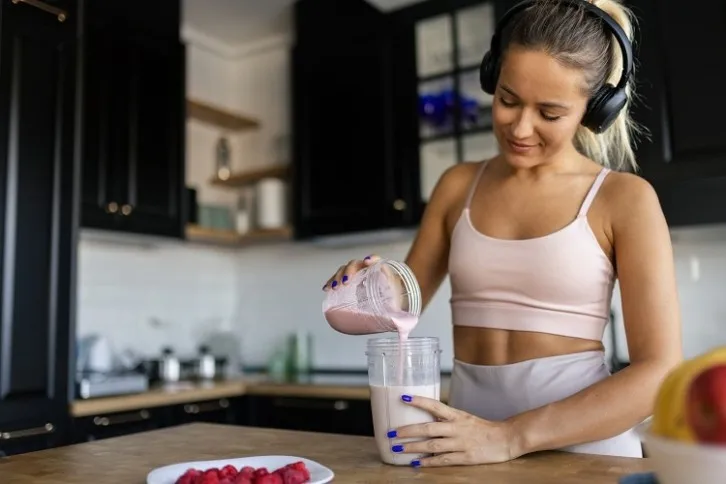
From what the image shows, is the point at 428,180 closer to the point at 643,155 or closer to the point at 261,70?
the point at 643,155

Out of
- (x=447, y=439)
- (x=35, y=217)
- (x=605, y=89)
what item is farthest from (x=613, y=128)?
(x=35, y=217)

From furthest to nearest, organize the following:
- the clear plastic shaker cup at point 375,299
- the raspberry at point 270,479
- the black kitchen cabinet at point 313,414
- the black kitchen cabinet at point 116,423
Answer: the black kitchen cabinet at point 313,414 < the black kitchen cabinet at point 116,423 < the clear plastic shaker cup at point 375,299 < the raspberry at point 270,479

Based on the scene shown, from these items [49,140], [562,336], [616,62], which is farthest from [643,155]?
[49,140]

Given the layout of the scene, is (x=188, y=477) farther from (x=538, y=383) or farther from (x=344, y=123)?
(x=344, y=123)

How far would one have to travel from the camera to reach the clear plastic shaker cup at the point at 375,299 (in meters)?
0.96

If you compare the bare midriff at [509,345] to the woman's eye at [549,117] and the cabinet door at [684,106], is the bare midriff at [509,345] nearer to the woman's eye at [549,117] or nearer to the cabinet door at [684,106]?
the woman's eye at [549,117]

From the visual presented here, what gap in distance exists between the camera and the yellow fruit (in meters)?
0.50

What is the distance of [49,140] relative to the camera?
7.43 ft

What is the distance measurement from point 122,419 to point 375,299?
1.68 meters

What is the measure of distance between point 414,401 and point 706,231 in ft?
6.21

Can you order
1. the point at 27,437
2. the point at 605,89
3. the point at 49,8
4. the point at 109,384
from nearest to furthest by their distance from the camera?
the point at 605,89
the point at 27,437
the point at 49,8
the point at 109,384

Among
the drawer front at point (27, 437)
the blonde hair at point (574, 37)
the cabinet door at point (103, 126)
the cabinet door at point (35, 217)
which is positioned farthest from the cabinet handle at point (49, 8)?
the blonde hair at point (574, 37)

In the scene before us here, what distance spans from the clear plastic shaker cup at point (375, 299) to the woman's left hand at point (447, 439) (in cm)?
14

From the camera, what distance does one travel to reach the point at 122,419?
7.71 feet
